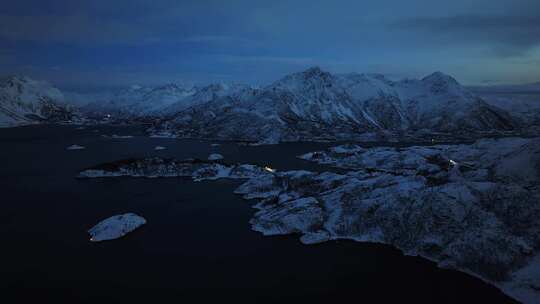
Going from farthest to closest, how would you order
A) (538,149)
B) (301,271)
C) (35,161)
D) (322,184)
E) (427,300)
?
(35,161)
(322,184)
(538,149)
(301,271)
(427,300)

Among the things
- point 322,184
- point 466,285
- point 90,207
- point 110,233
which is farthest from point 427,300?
point 90,207

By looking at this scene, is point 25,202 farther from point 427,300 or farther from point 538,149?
point 538,149

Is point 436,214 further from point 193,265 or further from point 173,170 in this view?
point 173,170

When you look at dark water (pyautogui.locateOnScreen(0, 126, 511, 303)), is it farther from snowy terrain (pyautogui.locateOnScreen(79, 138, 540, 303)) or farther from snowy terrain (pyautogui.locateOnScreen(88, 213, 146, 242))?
snowy terrain (pyautogui.locateOnScreen(79, 138, 540, 303))

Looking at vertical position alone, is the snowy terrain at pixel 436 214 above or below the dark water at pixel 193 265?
above

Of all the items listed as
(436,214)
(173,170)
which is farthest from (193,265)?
(173,170)

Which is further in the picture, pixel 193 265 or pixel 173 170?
pixel 173 170

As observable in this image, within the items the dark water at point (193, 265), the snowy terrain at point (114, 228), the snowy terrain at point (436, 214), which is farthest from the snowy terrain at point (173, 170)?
the snowy terrain at point (114, 228)

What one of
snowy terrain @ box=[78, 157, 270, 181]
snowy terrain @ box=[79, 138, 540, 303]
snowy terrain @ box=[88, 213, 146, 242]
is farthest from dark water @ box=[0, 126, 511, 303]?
snowy terrain @ box=[78, 157, 270, 181]

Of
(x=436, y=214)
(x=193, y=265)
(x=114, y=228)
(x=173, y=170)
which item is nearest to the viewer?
(x=193, y=265)

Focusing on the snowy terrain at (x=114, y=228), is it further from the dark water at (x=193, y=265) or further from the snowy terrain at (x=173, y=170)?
the snowy terrain at (x=173, y=170)

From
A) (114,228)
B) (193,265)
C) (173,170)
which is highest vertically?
(173,170)
